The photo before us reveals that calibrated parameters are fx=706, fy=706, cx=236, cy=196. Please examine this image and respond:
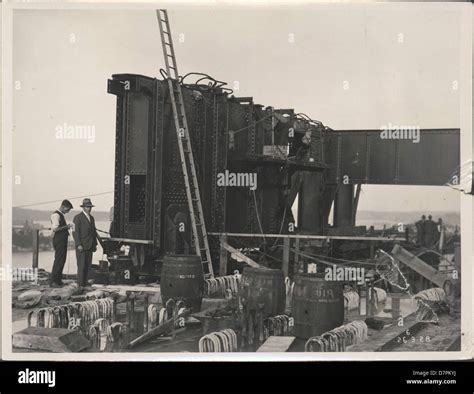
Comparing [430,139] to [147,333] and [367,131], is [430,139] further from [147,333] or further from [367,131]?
[147,333]

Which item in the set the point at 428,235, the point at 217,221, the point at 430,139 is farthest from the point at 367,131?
the point at 217,221

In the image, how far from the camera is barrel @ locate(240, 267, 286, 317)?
10055mm

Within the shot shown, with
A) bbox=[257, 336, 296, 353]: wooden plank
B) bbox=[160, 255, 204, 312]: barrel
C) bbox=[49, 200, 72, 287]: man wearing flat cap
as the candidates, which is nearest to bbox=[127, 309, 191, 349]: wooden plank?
bbox=[160, 255, 204, 312]: barrel

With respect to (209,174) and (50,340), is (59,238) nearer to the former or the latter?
(50,340)

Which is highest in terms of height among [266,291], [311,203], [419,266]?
[311,203]

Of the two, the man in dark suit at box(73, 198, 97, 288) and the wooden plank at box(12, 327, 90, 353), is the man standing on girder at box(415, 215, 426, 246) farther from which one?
the wooden plank at box(12, 327, 90, 353)

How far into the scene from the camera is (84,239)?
10664 mm

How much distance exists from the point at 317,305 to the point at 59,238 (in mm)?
3985

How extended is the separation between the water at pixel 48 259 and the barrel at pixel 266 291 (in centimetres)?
252

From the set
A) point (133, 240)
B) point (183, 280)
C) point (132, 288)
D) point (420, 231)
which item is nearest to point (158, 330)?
point (183, 280)

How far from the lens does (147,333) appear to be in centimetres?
939

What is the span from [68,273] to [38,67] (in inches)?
120

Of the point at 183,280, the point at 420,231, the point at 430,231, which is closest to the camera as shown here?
the point at 183,280

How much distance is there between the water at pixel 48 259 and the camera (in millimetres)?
9906
